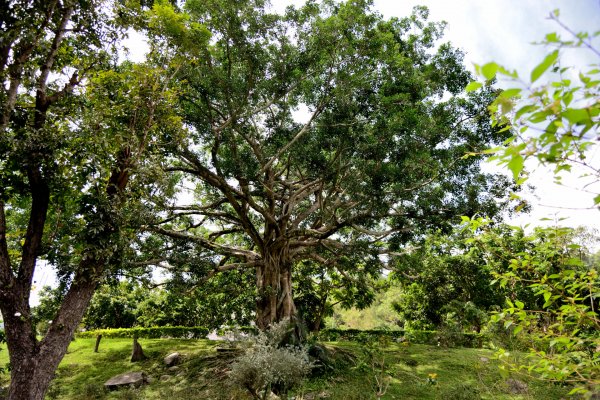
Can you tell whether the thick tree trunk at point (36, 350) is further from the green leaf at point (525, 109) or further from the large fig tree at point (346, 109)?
the green leaf at point (525, 109)

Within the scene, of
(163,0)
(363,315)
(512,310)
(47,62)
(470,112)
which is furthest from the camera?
(363,315)

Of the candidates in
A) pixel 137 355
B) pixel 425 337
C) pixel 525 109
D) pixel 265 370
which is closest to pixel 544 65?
pixel 525 109

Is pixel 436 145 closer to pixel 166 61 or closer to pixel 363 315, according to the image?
pixel 166 61

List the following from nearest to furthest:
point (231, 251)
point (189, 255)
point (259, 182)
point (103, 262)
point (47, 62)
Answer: point (47, 62) < point (103, 262) < point (259, 182) < point (189, 255) < point (231, 251)

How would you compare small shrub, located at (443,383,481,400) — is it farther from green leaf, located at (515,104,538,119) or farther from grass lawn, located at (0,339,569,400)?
green leaf, located at (515,104,538,119)

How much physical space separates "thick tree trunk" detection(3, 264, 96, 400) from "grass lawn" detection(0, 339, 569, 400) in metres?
3.13

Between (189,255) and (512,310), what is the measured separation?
842cm

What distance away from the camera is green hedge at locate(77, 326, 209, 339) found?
47.2ft

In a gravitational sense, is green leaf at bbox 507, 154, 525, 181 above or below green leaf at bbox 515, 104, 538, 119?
below

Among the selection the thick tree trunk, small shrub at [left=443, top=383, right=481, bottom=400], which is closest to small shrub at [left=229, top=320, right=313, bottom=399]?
the thick tree trunk

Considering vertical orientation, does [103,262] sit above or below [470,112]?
below

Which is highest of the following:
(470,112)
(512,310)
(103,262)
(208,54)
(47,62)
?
(208,54)

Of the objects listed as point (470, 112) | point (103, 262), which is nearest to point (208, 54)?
point (103, 262)

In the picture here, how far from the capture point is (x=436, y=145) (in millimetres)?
8078
